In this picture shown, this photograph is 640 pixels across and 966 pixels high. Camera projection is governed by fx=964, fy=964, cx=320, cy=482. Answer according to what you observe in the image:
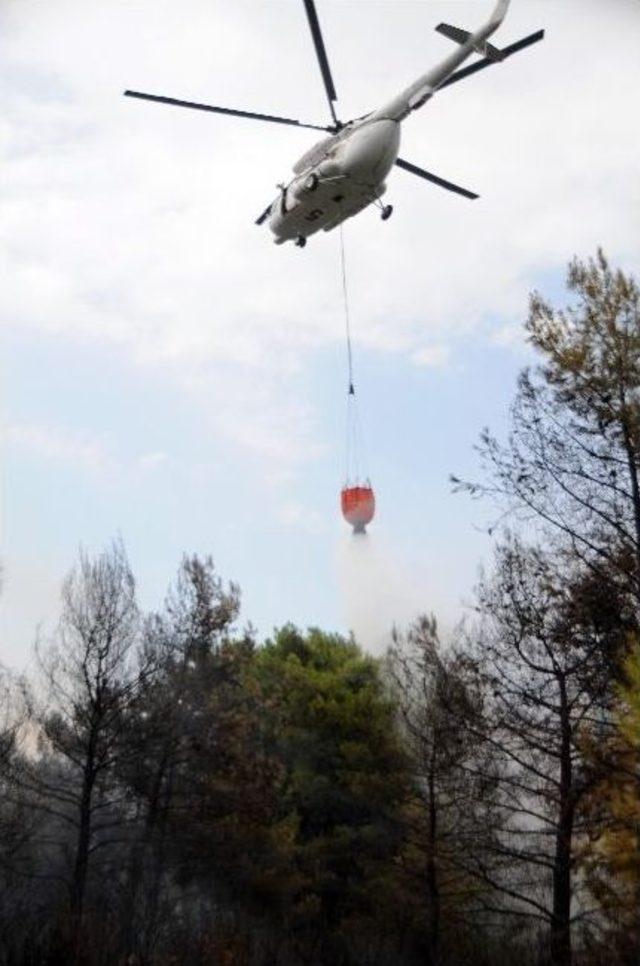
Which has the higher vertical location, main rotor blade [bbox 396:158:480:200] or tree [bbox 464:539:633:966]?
main rotor blade [bbox 396:158:480:200]

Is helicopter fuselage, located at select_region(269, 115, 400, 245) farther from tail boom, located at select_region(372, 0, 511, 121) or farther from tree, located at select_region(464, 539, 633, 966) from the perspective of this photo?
tree, located at select_region(464, 539, 633, 966)

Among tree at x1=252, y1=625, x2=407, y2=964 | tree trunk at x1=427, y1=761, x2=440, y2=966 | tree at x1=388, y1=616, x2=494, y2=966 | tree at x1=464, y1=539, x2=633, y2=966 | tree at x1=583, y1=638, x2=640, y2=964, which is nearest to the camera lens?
tree at x1=583, y1=638, x2=640, y2=964

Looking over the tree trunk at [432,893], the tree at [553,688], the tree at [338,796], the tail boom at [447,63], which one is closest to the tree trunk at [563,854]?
the tree at [553,688]

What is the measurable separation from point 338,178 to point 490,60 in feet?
9.62

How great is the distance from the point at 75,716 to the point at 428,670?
695 centimetres

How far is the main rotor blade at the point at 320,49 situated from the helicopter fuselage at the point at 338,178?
77 centimetres

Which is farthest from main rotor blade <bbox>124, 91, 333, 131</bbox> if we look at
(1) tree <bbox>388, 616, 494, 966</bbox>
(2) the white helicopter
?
(1) tree <bbox>388, 616, 494, 966</bbox>

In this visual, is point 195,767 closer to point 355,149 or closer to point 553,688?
point 553,688

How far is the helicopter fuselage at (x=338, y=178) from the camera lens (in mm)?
15055

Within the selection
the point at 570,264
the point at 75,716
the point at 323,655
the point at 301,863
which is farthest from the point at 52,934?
the point at 323,655

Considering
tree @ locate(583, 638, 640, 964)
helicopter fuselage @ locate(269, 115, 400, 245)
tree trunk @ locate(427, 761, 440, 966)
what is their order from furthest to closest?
tree trunk @ locate(427, 761, 440, 966) < helicopter fuselage @ locate(269, 115, 400, 245) < tree @ locate(583, 638, 640, 964)

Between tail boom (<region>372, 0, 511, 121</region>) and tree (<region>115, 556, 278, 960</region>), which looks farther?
tree (<region>115, 556, 278, 960</region>)

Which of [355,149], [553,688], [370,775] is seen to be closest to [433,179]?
[355,149]

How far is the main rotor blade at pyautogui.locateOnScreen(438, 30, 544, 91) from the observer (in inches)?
519
